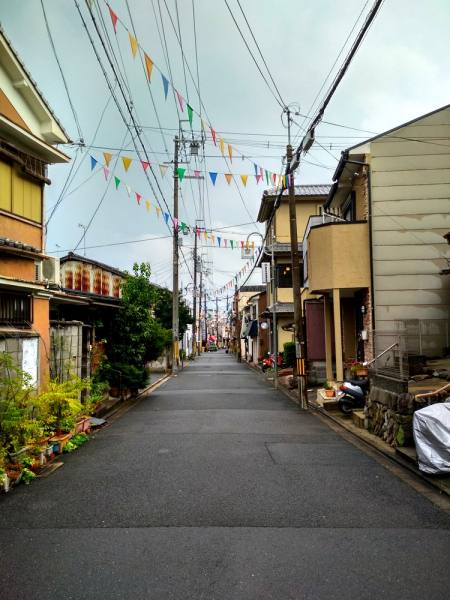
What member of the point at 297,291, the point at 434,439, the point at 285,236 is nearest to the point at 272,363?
the point at 285,236

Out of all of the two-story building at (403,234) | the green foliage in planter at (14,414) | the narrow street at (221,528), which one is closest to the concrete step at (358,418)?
the narrow street at (221,528)

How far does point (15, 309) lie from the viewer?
355 inches

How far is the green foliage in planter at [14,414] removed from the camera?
670 cm

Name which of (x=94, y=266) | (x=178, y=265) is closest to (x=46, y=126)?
(x=94, y=266)

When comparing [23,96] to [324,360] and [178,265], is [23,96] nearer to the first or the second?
[324,360]

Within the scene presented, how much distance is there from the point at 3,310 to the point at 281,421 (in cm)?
708

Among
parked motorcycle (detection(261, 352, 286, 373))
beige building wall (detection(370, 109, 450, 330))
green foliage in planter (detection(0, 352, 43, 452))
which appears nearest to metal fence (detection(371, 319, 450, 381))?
beige building wall (detection(370, 109, 450, 330))

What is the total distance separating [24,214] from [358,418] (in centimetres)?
898

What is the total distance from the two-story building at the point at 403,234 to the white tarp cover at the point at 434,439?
8.28 meters

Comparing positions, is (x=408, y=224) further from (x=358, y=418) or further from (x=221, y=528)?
(x=221, y=528)

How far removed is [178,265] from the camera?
2928 centimetres

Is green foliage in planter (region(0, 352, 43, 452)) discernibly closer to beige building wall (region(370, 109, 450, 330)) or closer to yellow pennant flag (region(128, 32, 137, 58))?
yellow pennant flag (region(128, 32, 137, 58))

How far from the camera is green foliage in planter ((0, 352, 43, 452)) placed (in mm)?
6696

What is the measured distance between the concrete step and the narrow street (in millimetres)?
2030
